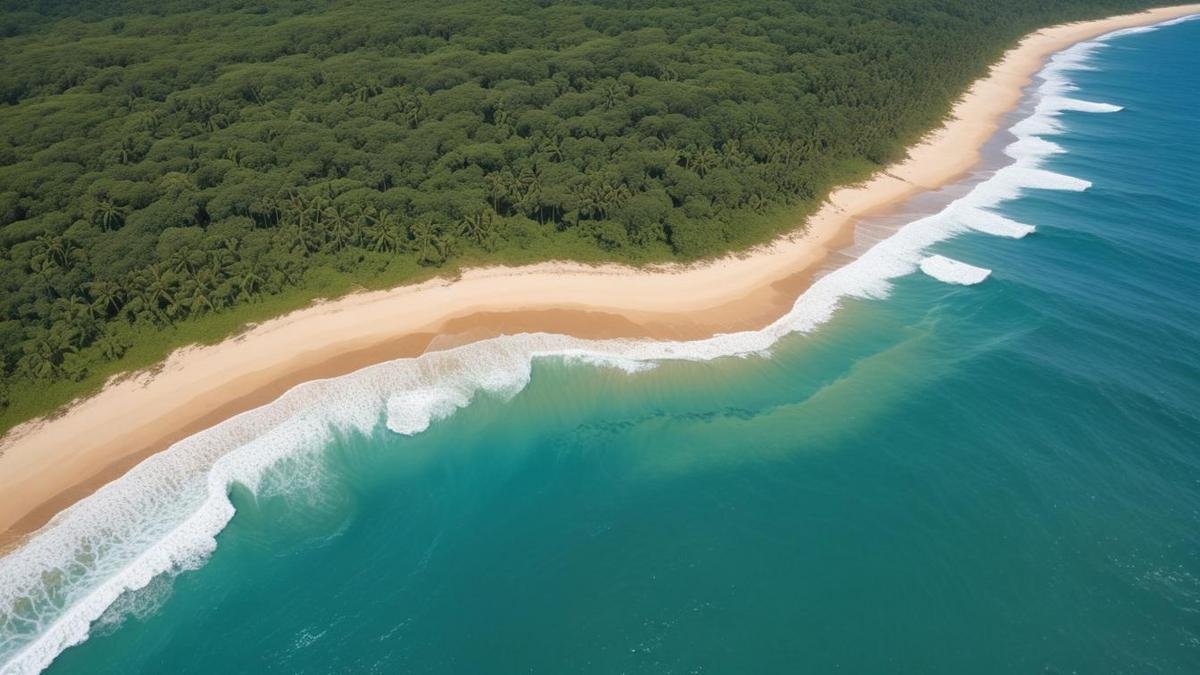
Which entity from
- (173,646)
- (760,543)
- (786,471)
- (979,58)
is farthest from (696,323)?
(979,58)

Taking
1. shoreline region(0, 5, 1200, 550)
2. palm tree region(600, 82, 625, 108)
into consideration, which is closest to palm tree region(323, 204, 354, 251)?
shoreline region(0, 5, 1200, 550)

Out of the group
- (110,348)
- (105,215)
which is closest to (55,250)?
(105,215)

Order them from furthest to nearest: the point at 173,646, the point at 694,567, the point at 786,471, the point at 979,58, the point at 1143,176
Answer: the point at 979,58, the point at 1143,176, the point at 786,471, the point at 694,567, the point at 173,646

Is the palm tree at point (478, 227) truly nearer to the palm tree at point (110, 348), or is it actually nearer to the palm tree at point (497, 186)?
the palm tree at point (497, 186)

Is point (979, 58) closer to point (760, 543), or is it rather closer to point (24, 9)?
point (760, 543)

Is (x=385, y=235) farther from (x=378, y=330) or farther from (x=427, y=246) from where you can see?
(x=378, y=330)
